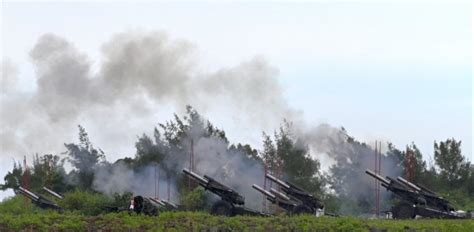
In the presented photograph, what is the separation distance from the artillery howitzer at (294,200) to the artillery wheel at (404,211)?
3.49 metres

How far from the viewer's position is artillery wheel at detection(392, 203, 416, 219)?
4309cm

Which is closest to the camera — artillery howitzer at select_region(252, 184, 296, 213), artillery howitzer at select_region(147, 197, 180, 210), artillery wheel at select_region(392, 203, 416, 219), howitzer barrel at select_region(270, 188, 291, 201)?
artillery wheel at select_region(392, 203, 416, 219)

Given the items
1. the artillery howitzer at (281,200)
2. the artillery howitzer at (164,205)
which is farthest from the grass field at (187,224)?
the artillery howitzer at (164,205)

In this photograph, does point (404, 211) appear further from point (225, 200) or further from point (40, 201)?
point (40, 201)

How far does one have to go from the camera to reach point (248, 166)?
54.5 m

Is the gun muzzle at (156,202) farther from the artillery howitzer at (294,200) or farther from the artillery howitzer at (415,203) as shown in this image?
the artillery howitzer at (415,203)

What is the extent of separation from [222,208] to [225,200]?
0.74m

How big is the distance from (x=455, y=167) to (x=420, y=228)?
3119cm

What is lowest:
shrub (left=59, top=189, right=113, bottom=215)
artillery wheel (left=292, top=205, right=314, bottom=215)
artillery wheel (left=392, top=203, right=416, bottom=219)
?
shrub (left=59, top=189, right=113, bottom=215)

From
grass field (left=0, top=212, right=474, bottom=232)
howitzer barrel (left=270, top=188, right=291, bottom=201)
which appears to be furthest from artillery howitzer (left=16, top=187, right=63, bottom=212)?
grass field (left=0, top=212, right=474, bottom=232)

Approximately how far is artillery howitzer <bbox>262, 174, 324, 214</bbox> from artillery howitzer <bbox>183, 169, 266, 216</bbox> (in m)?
1.78

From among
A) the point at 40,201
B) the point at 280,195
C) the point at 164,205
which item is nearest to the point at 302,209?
the point at 280,195

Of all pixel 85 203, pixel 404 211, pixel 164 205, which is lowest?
pixel 85 203

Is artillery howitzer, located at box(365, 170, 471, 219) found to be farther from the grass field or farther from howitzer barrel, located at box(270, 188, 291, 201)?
the grass field
